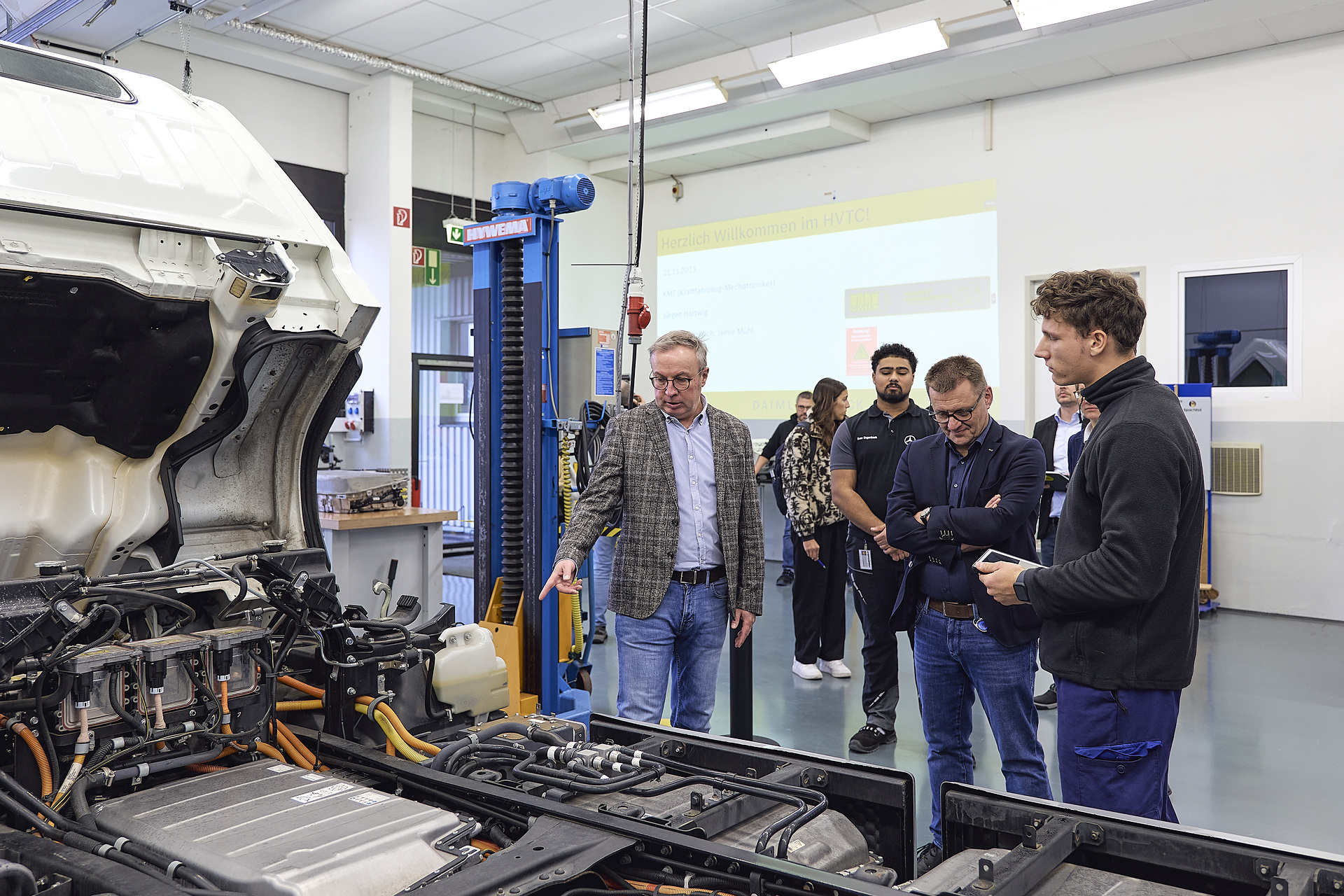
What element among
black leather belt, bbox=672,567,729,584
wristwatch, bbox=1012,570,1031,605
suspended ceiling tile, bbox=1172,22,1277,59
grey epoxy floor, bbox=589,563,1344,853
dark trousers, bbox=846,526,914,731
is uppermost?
suspended ceiling tile, bbox=1172,22,1277,59

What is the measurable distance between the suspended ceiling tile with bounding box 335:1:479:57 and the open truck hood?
505 centimetres

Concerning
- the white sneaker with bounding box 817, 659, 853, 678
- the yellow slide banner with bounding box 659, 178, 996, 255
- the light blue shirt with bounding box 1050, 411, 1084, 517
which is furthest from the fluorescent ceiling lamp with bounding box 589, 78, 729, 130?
the white sneaker with bounding box 817, 659, 853, 678

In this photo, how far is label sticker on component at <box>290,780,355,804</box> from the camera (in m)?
1.75

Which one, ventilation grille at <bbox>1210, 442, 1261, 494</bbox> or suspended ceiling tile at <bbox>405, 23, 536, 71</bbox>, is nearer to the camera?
ventilation grille at <bbox>1210, 442, 1261, 494</bbox>

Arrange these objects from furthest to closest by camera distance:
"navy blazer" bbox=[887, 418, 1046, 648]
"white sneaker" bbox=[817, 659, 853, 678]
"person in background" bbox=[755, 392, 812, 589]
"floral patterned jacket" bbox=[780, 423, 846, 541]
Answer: "person in background" bbox=[755, 392, 812, 589]
"white sneaker" bbox=[817, 659, 853, 678]
"floral patterned jacket" bbox=[780, 423, 846, 541]
"navy blazer" bbox=[887, 418, 1046, 648]

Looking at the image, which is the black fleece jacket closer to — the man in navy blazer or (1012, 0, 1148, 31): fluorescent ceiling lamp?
the man in navy blazer

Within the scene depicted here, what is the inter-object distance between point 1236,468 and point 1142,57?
3.02m

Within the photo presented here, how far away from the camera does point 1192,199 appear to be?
275 inches

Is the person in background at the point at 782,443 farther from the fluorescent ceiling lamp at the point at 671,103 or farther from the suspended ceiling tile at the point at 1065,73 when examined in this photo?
the suspended ceiling tile at the point at 1065,73

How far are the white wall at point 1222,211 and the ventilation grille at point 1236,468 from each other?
0.07m

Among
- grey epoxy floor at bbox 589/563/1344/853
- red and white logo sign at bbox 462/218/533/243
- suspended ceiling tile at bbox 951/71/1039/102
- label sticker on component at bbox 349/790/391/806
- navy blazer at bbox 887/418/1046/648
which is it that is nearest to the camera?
label sticker on component at bbox 349/790/391/806

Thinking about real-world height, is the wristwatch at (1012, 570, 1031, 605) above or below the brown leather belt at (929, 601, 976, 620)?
above

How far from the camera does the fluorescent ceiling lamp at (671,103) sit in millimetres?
7609

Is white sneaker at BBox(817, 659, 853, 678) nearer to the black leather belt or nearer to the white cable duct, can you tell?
the black leather belt
